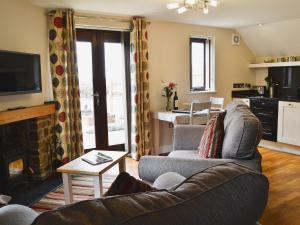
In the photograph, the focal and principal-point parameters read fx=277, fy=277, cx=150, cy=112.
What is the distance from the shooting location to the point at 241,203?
2.75 ft

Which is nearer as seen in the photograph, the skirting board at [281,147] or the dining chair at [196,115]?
the dining chair at [196,115]

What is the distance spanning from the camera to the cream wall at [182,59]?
178 inches

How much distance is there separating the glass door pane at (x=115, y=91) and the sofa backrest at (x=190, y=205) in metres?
3.63

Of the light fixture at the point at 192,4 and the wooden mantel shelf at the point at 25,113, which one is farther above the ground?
the light fixture at the point at 192,4

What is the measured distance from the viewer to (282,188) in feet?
10.4

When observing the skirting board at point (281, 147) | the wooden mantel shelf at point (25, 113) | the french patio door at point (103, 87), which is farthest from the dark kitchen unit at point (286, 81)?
the wooden mantel shelf at point (25, 113)

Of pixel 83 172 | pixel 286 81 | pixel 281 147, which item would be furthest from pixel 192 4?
pixel 281 147

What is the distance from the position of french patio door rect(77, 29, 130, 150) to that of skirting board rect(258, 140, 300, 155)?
2.53 meters

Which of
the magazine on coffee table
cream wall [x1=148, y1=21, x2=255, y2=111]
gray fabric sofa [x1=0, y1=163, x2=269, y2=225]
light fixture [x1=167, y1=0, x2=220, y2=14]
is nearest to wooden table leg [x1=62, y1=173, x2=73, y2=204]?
the magazine on coffee table

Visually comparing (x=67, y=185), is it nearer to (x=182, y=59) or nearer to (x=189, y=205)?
(x=189, y=205)

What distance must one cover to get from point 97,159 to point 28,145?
1.31m

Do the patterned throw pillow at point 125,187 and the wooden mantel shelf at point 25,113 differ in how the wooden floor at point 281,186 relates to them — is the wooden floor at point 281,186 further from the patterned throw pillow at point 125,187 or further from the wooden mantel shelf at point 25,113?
the patterned throw pillow at point 125,187

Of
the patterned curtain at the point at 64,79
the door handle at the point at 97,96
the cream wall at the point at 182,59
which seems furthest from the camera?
the cream wall at the point at 182,59

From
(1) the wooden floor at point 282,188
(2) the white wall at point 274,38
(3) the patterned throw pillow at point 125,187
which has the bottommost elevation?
(1) the wooden floor at point 282,188
